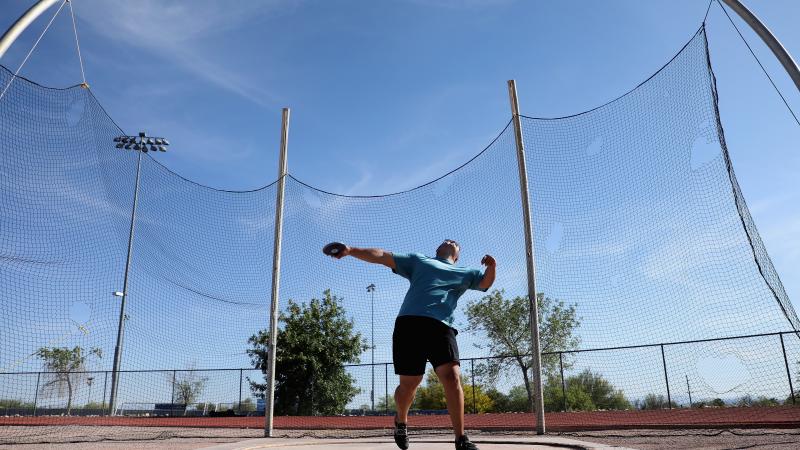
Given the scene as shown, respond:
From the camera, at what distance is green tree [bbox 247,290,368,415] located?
21.2 meters

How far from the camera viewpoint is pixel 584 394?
1523 cm

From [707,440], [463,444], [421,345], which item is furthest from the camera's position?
[707,440]

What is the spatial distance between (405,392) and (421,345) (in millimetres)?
398

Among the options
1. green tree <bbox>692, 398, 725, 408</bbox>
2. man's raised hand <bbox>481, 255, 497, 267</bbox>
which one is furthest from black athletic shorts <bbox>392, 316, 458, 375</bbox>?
green tree <bbox>692, 398, 725, 408</bbox>

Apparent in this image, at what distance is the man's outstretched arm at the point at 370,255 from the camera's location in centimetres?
362

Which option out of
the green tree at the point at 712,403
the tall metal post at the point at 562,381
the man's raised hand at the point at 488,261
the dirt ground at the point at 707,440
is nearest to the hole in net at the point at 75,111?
the man's raised hand at the point at 488,261

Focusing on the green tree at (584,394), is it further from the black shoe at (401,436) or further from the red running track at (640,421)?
the black shoe at (401,436)

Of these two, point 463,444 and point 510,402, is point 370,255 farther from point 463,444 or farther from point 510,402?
point 510,402

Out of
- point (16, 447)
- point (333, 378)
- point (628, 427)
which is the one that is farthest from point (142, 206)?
point (333, 378)

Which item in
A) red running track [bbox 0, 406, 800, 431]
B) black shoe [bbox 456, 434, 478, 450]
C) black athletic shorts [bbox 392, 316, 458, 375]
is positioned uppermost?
black athletic shorts [bbox 392, 316, 458, 375]

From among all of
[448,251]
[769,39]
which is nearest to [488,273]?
[448,251]

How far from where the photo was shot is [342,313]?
25938 millimetres

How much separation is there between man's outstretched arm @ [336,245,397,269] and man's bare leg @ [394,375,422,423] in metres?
0.76

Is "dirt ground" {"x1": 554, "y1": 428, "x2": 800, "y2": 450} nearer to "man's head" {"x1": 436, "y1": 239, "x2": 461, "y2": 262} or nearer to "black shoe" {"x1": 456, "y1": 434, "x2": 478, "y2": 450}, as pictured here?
"black shoe" {"x1": 456, "y1": 434, "x2": 478, "y2": 450}
